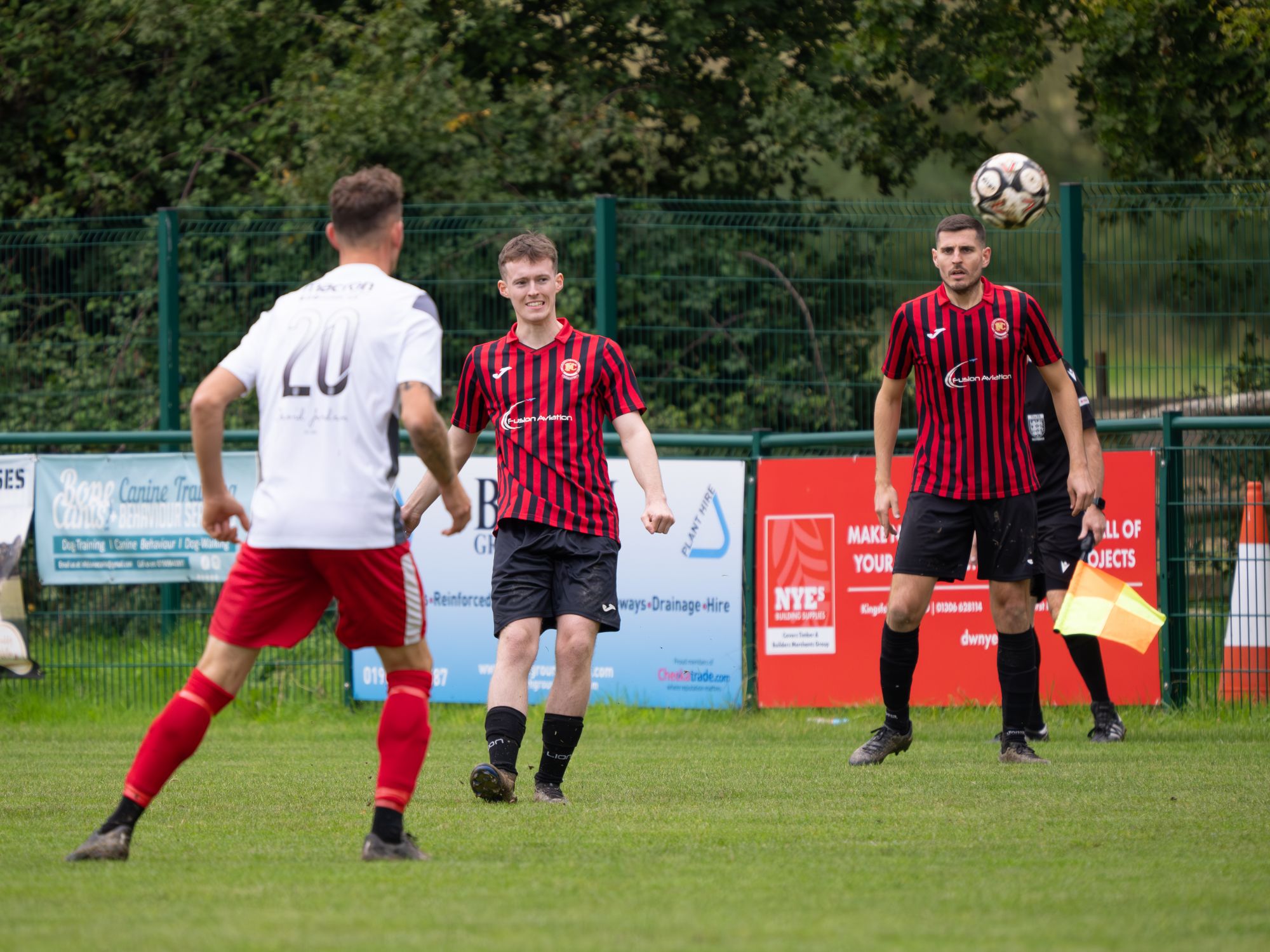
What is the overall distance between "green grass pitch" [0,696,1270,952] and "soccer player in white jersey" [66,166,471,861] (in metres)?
0.36

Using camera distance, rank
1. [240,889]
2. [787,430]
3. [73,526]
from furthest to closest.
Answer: [787,430] < [73,526] < [240,889]

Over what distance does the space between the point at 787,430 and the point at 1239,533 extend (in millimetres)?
3134

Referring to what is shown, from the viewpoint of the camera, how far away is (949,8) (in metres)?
16.8

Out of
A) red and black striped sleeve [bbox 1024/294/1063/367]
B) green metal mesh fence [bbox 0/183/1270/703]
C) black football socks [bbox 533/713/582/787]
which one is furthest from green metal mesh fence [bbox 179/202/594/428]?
black football socks [bbox 533/713/582/787]

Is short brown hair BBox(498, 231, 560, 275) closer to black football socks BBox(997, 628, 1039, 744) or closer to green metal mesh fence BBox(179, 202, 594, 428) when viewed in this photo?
black football socks BBox(997, 628, 1039, 744)

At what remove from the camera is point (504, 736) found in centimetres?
585

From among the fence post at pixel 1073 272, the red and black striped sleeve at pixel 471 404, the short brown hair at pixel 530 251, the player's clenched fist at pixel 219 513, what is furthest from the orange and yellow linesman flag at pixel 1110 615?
the player's clenched fist at pixel 219 513

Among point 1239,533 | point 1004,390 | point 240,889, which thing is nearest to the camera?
point 240,889

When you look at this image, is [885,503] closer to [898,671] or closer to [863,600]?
[898,671]

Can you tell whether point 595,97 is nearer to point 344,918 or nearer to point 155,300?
point 155,300

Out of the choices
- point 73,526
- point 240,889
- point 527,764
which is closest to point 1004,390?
point 527,764

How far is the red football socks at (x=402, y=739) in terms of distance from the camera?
4.54 meters

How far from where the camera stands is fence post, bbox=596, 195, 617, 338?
35.2 ft

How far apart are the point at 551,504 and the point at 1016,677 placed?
236 cm
